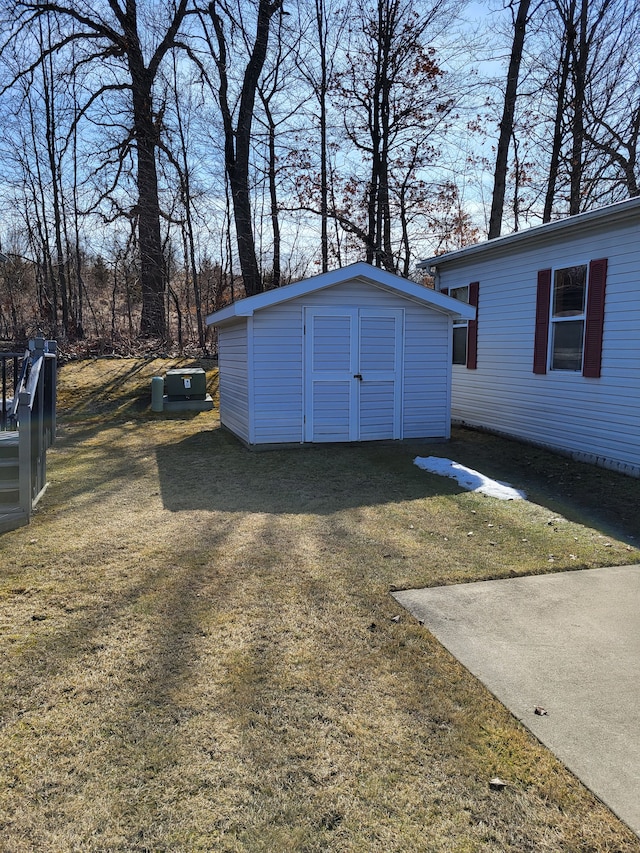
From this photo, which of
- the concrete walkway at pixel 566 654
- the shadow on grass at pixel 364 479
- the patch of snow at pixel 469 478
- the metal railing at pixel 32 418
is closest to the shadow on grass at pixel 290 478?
the shadow on grass at pixel 364 479

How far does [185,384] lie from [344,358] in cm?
490

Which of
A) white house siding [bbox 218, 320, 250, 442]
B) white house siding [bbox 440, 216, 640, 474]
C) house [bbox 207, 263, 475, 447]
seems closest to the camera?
white house siding [bbox 440, 216, 640, 474]

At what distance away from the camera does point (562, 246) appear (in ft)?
24.3

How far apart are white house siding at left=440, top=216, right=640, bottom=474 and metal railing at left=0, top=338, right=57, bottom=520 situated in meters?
6.13

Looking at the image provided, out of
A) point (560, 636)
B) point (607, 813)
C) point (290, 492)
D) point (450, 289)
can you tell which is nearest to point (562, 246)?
point (450, 289)

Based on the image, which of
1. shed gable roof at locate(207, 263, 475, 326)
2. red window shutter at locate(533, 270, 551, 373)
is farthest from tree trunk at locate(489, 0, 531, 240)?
shed gable roof at locate(207, 263, 475, 326)

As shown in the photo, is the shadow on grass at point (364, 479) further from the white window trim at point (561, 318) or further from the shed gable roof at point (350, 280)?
the shed gable roof at point (350, 280)

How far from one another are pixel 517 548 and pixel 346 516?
1.42m

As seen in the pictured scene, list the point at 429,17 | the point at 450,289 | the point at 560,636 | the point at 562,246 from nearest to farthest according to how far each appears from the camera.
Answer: the point at 560,636, the point at 562,246, the point at 450,289, the point at 429,17

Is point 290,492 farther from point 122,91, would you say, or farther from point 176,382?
point 122,91

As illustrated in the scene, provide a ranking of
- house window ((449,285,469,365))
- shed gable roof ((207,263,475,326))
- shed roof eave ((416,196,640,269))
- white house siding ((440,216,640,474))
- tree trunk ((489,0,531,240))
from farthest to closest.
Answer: tree trunk ((489,0,531,240)), house window ((449,285,469,365)), shed gable roof ((207,263,475,326)), white house siding ((440,216,640,474)), shed roof eave ((416,196,640,269))

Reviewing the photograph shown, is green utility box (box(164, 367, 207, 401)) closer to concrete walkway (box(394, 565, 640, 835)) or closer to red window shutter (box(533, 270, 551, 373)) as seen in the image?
red window shutter (box(533, 270, 551, 373))

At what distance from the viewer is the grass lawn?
67.6 inches

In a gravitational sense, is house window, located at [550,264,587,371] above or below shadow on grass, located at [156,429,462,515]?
above
